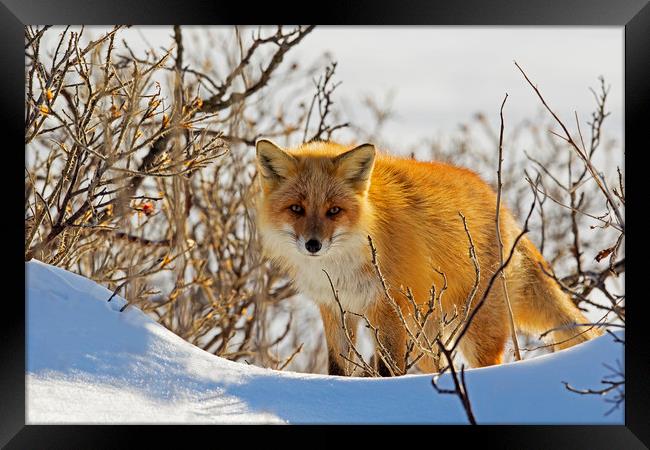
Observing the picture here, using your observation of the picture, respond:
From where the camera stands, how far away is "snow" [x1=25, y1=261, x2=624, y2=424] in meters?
4.00

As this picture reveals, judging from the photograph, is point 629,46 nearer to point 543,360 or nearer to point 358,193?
point 543,360

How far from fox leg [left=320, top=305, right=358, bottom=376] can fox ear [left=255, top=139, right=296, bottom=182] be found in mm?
1095

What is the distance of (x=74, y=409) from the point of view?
401 cm

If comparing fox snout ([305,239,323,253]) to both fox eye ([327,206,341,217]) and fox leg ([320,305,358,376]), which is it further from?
fox leg ([320,305,358,376])

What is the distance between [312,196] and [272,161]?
1.50 ft

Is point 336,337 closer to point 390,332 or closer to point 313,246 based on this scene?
point 390,332

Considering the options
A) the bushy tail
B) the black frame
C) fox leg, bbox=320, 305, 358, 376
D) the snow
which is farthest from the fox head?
the black frame

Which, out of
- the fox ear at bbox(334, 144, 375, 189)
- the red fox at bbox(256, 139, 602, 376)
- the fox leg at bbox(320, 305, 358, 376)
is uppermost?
the fox ear at bbox(334, 144, 375, 189)

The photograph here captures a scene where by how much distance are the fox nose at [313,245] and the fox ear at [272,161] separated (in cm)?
70

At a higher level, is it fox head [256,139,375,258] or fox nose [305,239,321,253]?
fox head [256,139,375,258]

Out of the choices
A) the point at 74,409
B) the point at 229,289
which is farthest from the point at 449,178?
the point at 74,409

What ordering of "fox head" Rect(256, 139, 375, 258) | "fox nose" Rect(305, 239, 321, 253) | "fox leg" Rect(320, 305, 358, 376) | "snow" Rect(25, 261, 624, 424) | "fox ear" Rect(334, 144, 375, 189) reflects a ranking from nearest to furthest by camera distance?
1. "snow" Rect(25, 261, 624, 424)
2. "fox nose" Rect(305, 239, 321, 253)
3. "fox head" Rect(256, 139, 375, 258)
4. "fox ear" Rect(334, 144, 375, 189)
5. "fox leg" Rect(320, 305, 358, 376)

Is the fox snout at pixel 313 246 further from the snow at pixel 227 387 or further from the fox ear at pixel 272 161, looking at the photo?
the snow at pixel 227 387

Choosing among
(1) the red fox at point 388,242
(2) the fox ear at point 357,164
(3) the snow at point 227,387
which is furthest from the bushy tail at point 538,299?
(3) the snow at point 227,387
